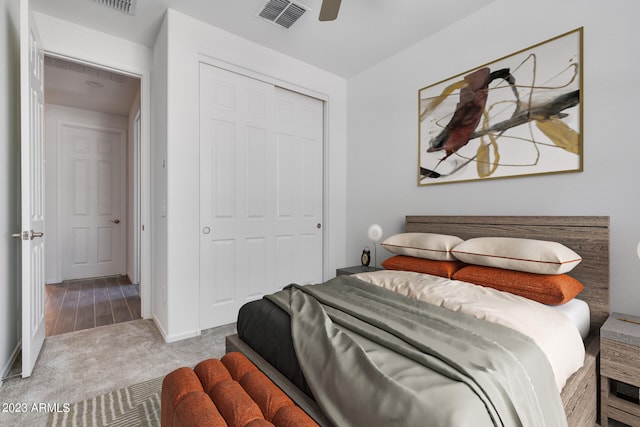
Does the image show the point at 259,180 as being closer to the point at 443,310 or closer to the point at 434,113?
the point at 434,113

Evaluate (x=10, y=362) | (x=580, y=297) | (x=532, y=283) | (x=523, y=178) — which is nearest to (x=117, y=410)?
(x=10, y=362)

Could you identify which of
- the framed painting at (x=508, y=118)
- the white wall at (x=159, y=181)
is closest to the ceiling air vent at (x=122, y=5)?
the white wall at (x=159, y=181)

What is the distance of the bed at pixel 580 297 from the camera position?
125 cm

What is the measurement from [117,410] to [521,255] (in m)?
2.40

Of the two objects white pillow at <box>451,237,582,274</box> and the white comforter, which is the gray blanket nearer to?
the white comforter

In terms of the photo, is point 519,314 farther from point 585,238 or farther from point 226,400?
point 226,400

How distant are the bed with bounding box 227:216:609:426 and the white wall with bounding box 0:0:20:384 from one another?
60.9 inches

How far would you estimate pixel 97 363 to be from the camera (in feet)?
7.07

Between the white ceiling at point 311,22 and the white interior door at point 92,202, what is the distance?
2.84m

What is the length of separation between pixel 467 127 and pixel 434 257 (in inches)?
45.4

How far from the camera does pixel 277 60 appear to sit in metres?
3.23

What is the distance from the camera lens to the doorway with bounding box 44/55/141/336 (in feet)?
13.5

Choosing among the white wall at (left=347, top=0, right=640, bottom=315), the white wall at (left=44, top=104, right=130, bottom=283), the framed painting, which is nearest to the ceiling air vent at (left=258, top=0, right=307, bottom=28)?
the white wall at (left=347, top=0, right=640, bottom=315)

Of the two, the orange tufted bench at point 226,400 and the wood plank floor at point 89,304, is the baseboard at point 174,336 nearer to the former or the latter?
the wood plank floor at point 89,304
